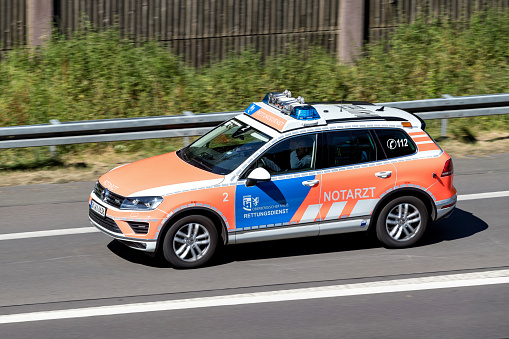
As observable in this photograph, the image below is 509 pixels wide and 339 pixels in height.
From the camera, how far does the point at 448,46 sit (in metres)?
15.5

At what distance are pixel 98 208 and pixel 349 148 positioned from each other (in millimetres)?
2907

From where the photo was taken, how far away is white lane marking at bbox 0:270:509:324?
6781 mm

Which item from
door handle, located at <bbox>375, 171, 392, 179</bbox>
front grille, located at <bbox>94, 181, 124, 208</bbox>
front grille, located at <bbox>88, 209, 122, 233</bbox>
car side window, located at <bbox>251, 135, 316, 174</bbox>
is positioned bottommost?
front grille, located at <bbox>88, 209, 122, 233</bbox>

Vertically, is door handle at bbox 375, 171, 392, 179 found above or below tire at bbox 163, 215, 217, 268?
above

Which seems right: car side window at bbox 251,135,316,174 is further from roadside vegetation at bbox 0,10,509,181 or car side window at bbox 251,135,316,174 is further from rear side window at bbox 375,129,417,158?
roadside vegetation at bbox 0,10,509,181

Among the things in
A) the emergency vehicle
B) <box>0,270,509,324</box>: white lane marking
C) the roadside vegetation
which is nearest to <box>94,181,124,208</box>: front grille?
the emergency vehicle

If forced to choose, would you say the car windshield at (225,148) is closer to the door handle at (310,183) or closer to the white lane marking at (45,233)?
the door handle at (310,183)

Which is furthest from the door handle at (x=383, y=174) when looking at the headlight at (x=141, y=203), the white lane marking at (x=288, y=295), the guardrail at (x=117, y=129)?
the guardrail at (x=117, y=129)

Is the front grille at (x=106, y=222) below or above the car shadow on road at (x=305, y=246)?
above

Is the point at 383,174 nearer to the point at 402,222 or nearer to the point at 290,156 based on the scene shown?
the point at 402,222

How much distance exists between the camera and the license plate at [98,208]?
788 centimetres

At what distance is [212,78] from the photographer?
14383 mm

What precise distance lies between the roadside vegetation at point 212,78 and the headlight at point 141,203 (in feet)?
15.8

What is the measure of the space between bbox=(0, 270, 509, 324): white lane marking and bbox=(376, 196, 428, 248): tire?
0.84 m
